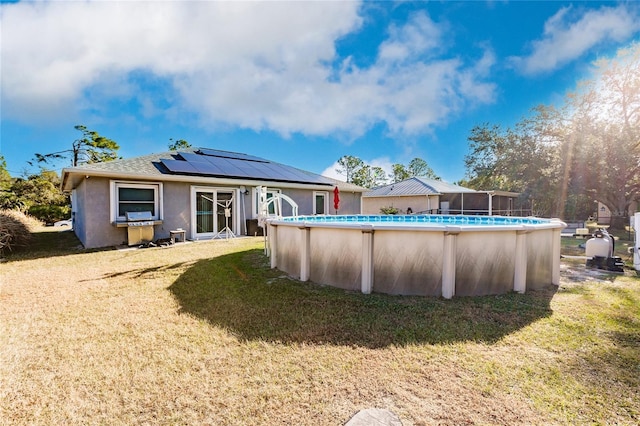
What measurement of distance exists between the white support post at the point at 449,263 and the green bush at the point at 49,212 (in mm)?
27141

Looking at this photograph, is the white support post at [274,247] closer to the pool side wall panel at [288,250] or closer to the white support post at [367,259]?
the pool side wall panel at [288,250]

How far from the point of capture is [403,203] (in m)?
23.7

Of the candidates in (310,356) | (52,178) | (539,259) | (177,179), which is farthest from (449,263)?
(52,178)

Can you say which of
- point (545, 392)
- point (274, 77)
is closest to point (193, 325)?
point (545, 392)

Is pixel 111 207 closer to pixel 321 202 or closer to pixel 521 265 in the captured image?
pixel 321 202

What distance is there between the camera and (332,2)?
9.00m

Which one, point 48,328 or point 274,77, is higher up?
point 274,77

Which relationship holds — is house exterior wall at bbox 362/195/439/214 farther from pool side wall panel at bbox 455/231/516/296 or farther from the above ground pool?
pool side wall panel at bbox 455/231/516/296

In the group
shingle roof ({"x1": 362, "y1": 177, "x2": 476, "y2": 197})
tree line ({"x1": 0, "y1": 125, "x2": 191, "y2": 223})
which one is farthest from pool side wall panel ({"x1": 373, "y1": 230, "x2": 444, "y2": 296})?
tree line ({"x1": 0, "y1": 125, "x2": 191, "y2": 223})

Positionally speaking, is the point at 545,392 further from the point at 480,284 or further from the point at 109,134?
the point at 109,134

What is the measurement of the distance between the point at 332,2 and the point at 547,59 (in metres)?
12.8

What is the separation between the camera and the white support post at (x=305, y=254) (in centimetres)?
522

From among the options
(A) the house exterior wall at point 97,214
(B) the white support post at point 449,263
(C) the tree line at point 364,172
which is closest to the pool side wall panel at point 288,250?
(B) the white support post at point 449,263

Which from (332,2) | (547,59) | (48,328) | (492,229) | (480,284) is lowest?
(48,328)
